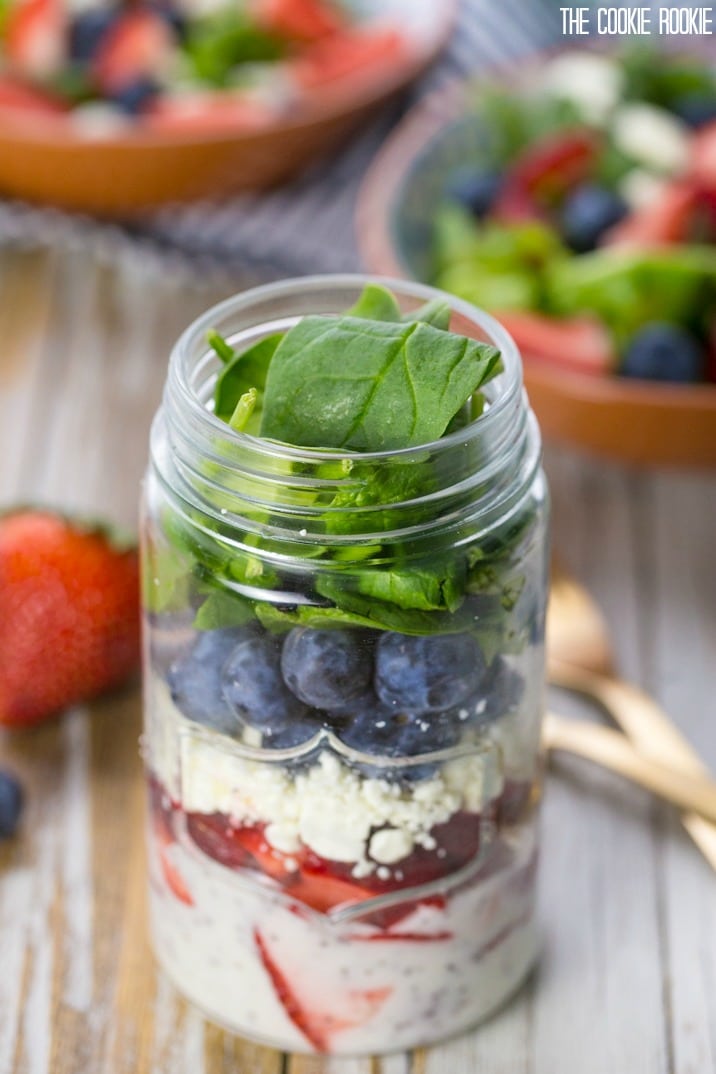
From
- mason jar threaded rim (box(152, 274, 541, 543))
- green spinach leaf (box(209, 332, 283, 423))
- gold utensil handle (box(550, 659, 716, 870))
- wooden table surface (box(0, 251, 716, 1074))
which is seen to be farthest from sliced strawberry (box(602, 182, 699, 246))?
green spinach leaf (box(209, 332, 283, 423))

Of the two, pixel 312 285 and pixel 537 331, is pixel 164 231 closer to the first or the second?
pixel 537 331

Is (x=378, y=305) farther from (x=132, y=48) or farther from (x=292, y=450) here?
(x=132, y=48)

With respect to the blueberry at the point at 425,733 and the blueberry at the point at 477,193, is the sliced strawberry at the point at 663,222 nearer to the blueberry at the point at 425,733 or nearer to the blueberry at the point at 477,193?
the blueberry at the point at 477,193

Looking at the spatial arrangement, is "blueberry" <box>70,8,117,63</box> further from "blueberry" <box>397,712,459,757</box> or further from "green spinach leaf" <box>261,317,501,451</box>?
"blueberry" <box>397,712,459,757</box>

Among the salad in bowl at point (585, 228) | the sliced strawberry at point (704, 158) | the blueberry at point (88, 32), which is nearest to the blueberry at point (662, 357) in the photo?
the salad in bowl at point (585, 228)

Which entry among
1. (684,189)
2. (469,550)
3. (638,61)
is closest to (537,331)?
(684,189)

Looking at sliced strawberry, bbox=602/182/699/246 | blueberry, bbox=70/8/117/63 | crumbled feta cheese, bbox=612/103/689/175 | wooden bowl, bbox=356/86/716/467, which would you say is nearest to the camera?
wooden bowl, bbox=356/86/716/467
